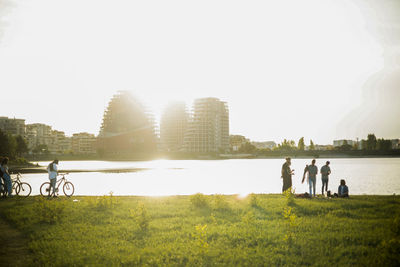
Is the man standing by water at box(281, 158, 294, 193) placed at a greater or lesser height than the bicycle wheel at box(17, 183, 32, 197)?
greater

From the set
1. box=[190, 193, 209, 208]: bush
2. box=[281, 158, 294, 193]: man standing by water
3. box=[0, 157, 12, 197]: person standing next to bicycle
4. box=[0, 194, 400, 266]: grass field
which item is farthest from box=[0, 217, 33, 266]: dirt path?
box=[281, 158, 294, 193]: man standing by water

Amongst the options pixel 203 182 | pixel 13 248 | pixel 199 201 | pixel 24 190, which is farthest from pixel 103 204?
pixel 203 182

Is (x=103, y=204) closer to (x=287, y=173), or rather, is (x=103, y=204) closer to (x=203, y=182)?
(x=287, y=173)

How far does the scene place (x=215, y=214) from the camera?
15383mm

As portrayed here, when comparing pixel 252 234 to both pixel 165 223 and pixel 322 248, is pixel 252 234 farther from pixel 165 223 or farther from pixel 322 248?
pixel 165 223

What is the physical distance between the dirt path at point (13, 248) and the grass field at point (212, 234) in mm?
228

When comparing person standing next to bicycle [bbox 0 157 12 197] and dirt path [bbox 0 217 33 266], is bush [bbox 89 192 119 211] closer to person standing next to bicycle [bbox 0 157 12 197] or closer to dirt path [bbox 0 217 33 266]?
dirt path [bbox 0 217 33 266]

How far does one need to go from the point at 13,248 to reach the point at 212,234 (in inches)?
286

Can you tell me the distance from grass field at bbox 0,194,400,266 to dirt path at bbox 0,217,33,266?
0.23 metres

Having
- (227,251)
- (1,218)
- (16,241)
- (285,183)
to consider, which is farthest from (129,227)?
(285,183)

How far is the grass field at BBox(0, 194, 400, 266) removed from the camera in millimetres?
9258

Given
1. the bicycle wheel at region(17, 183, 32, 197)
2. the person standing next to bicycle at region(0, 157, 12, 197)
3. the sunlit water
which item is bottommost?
the sunlit water

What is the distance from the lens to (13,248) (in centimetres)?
1042

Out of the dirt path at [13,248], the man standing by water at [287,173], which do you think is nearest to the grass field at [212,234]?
the dirt path at [13,248]
